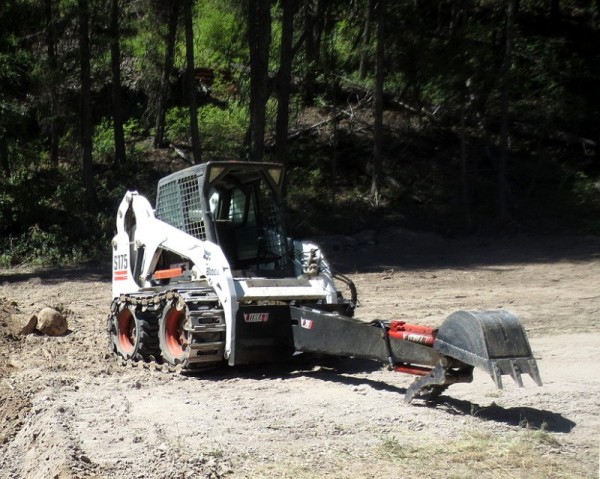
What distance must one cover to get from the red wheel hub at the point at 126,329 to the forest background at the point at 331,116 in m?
11.6

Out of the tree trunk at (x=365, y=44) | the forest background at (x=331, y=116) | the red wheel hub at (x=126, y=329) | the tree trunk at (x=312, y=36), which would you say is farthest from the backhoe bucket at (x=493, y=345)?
the tree trunk at (x=365, y=44)

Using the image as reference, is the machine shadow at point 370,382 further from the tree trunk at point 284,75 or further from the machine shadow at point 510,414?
Answer: the tree trunk at point 284,75

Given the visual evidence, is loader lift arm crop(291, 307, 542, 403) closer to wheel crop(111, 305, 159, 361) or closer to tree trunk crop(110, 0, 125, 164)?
wheel crop(111, 305, 159, 361)

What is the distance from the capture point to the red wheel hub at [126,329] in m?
10.6

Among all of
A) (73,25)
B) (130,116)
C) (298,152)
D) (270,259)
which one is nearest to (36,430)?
(270,259)

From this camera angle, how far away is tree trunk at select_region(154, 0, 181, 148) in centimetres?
2717

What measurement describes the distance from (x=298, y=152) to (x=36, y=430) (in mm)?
22546

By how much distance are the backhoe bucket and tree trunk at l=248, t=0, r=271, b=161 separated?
1617 centimetres

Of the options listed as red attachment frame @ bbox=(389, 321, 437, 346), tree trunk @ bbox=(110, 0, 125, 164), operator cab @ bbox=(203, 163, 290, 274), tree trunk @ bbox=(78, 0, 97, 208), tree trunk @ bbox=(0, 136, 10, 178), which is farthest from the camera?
tree trunk @ bbox=(110, 0, 125, 164)

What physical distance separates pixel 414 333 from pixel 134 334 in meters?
4.22

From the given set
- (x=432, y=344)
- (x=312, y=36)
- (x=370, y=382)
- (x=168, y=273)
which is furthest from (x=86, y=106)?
(x=432, y=344)

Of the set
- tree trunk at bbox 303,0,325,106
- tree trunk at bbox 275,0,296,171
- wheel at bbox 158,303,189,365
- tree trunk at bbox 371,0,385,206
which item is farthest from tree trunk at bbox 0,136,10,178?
wheel at bbox 158,303,189,365

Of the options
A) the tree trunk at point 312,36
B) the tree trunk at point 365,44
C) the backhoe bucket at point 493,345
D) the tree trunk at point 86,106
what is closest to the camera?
the backhoe bucket at point 493,345

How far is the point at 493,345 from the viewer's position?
680 cm
